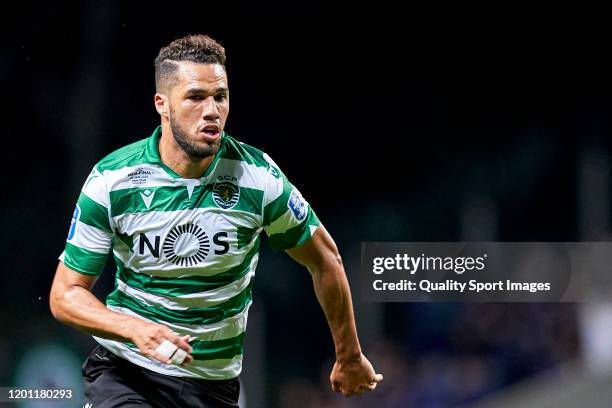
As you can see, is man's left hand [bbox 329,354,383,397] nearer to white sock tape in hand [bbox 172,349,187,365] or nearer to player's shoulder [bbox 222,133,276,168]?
player's shoulder [bbox 222,133,276,168]

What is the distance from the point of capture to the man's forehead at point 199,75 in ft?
9.05

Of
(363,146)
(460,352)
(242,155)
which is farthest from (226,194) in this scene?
(460,352)

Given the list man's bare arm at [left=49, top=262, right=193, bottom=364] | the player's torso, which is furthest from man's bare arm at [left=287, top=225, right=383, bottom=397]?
man's bare arm at [left=49, top=262, right=193, bottom=364]

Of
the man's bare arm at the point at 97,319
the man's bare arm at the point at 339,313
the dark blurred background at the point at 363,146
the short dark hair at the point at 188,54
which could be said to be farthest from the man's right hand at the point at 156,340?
the dark blurred background at the point at 363,146

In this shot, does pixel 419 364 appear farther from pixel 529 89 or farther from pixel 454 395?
pixel 529 89

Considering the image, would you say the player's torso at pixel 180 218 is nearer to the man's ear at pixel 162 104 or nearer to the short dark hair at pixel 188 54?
the man's ear at pixel 162 104

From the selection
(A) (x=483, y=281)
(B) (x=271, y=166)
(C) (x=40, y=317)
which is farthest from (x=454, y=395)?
(B) (x=271, y=166)

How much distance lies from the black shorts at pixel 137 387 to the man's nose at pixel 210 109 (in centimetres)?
74

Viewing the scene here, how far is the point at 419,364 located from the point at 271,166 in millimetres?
2586

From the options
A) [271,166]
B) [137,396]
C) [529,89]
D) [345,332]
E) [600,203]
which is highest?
[529,89]

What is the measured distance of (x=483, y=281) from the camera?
5.09m

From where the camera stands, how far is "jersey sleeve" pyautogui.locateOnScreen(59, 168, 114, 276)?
8.78 ft

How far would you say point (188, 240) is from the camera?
2.74 metres

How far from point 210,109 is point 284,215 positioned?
1.23ft
